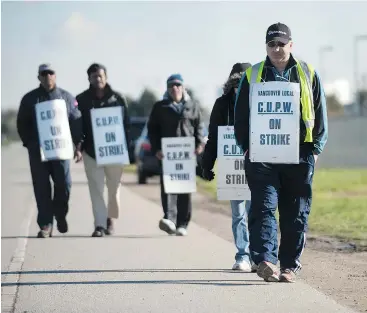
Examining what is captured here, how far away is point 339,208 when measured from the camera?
19.3 meters

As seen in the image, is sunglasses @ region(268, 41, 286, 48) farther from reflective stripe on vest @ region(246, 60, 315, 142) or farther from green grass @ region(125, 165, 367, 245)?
green grass @ region(125, 165, 367, 245)

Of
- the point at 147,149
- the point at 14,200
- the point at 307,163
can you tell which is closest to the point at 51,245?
the point at 307,163

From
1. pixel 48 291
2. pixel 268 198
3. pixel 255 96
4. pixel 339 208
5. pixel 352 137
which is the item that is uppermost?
pixel 255 96

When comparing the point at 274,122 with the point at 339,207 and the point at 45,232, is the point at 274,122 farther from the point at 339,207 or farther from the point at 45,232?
the point at 339,207

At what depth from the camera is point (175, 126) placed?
581 inches

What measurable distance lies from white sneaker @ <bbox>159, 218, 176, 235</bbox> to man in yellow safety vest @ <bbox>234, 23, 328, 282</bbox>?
4.59 meters

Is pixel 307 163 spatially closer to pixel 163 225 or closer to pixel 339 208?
pixel 163 225

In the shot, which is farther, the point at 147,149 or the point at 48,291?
the point at 147,149

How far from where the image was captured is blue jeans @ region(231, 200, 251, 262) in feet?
35.9

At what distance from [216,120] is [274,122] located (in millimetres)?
1459

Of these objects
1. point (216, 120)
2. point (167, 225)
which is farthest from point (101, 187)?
point (216, 120)

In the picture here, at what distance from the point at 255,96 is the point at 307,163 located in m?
0.70

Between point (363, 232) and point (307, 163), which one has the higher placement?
point (307, 163)

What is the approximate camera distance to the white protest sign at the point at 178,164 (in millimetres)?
14773
